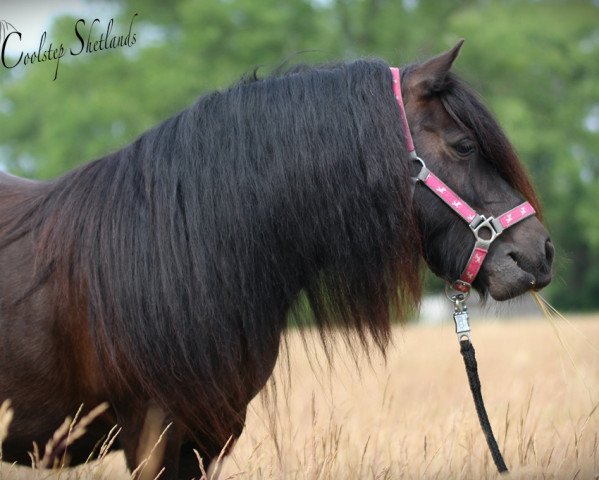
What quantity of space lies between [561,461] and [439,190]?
1.38m

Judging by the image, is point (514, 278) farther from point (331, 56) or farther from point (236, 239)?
point (331, 56)

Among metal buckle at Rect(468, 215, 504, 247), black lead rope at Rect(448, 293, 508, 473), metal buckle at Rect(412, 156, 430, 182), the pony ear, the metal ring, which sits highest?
the pony ear

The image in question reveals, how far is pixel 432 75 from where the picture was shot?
3.45m

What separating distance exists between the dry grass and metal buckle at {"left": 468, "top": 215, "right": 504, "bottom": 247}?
2.17 ft

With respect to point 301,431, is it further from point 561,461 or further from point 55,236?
point 55,236

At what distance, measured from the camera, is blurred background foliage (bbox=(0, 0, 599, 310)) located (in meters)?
21.8

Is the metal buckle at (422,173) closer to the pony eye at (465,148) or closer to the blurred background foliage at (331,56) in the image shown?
the pony eye at (465,148)

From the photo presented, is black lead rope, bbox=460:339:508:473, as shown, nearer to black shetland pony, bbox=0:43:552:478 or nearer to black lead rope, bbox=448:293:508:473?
black lead rope, bbox=448:293:508:473

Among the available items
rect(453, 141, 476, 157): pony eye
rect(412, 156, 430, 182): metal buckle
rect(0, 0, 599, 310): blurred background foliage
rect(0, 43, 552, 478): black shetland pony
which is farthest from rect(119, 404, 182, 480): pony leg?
rect(0, 0, 599, 310): blurred background foliage

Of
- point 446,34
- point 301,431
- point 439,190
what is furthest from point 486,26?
point 439,190

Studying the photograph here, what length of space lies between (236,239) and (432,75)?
1.04 meters

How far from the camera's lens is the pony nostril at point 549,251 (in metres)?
3.37

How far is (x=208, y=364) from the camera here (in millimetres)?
3207

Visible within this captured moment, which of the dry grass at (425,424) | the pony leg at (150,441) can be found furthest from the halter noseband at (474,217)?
the pony leg at (150,441)
